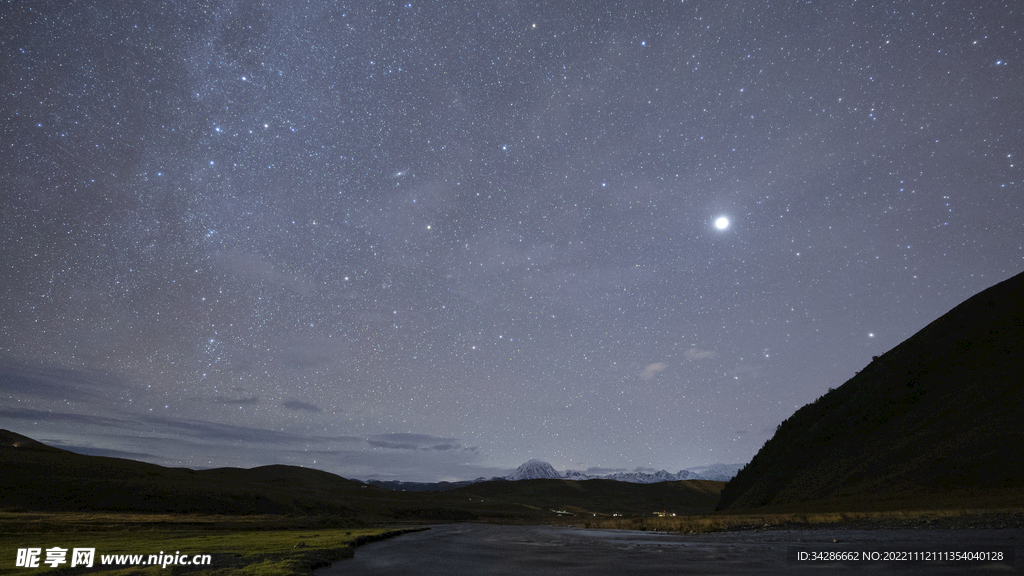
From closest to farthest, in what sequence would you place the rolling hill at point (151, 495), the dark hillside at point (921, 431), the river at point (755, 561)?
the river at point (755, 561)
the dark hillside at point (921, 431)
the rolling hill at point (151, 495)

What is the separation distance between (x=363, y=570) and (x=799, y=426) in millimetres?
71047

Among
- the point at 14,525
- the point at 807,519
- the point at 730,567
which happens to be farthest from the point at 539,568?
the point at 14,525

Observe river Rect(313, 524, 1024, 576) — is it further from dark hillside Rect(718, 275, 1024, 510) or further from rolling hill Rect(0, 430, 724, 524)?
rolling hill Rect(0, 430, 724, 524)

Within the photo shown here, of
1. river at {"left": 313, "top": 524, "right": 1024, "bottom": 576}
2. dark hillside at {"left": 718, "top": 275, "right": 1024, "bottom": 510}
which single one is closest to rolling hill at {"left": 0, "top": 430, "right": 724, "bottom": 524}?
dark hillside at {"left": 718, "top": 275, "right": 1024, "bottom": 510}

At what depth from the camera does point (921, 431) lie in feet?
152

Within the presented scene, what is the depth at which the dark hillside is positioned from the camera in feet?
121

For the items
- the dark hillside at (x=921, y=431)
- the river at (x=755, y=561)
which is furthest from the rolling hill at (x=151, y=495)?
the river at (x=755, y=561)

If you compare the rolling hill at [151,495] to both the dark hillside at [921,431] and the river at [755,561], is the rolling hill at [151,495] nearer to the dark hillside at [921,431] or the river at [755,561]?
the dark hillside at [921,431]

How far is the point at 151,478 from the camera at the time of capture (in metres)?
92.2

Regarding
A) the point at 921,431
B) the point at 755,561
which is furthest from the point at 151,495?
the point at 921,431

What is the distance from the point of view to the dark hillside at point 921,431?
36969 mm

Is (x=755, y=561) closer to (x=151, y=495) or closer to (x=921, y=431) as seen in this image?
(x=921, y=431)

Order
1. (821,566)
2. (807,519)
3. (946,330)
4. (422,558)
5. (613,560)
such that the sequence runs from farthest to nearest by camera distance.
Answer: (946,330)
(807,519)
(422,558)
(613,560)
(821,566)

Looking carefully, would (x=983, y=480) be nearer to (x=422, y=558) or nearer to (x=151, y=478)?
(x=422, y=558)
